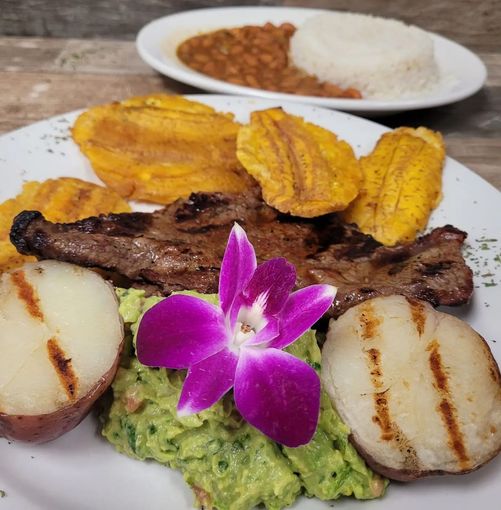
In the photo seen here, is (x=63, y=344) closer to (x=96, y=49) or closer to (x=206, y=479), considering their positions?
(x=206, y=479)

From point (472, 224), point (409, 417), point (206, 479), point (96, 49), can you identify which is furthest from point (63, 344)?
point (96, 49)

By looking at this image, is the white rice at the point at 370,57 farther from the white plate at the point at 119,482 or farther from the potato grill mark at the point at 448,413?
the potato grill mark at the point at 448,413

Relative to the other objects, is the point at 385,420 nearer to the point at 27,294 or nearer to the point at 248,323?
the point at 248,323

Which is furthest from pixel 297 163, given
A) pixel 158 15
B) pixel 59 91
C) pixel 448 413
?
pixel 158 15

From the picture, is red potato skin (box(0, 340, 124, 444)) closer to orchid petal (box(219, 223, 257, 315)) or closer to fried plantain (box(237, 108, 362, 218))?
orchid petal (box(219, 223, 257, 315))

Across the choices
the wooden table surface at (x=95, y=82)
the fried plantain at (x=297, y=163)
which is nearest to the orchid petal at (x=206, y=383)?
the fried plantain at (x=297, y=163)

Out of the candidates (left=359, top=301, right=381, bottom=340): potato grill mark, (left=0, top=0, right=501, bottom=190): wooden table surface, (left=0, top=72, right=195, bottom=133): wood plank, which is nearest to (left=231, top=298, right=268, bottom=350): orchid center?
(left=359, top=301, right=381, bottom=340): potato grill mark
